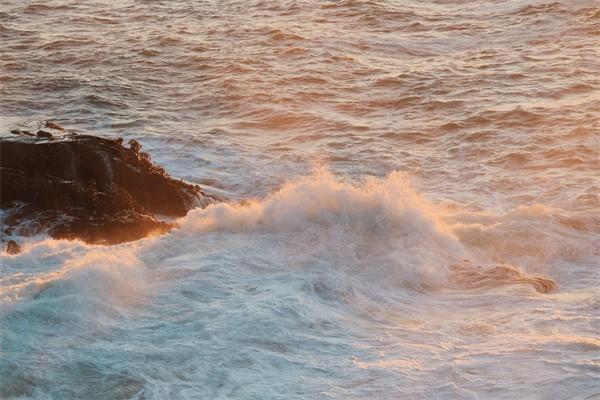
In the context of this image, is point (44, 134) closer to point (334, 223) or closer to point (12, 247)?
point (12, 247)

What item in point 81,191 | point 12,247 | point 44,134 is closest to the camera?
point 12,247

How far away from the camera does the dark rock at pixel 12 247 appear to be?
31.0ft

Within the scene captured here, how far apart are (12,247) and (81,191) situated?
1.17 metres

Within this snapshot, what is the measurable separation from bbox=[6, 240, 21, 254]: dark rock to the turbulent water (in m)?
0.19

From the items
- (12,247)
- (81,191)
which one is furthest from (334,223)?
(12,247)

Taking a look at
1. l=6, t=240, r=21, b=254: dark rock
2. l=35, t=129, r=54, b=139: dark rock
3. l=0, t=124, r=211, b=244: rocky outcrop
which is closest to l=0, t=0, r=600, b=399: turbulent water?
l=6, t=240, r=21, b=254: dark rock

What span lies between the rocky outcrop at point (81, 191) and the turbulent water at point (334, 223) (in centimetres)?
46

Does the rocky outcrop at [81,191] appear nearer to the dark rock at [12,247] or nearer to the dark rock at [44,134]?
the dark rock at [44,134]

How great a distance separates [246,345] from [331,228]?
291cm

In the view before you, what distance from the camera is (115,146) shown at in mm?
11195

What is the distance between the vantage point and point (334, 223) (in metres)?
10.3

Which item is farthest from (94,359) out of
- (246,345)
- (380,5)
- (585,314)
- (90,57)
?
(380,5)

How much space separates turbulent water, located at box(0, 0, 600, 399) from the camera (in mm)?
7180

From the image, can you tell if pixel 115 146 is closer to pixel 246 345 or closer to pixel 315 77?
pixel 246 345
